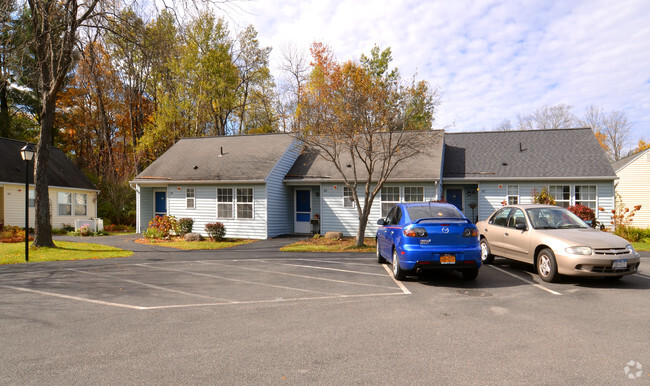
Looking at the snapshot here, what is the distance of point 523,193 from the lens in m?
20.0

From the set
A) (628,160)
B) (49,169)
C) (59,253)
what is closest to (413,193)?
(59,253)

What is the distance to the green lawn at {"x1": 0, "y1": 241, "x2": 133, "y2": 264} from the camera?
12723mm

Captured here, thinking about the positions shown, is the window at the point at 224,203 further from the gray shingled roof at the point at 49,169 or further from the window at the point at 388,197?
the gray shingled roof at the point at 49,169

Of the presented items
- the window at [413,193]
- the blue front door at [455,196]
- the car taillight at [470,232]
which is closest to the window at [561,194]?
the blue front door at [455,196]

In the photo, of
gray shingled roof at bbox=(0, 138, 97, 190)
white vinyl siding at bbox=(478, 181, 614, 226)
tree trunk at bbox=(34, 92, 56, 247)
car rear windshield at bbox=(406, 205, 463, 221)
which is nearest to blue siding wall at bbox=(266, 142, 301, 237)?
tree trunk at bbox=(34, 92, 56, 247)

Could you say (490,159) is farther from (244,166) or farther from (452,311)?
(452,311)

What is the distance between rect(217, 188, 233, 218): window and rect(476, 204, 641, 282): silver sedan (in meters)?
13.1

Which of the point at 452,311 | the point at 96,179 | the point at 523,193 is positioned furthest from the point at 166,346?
the point at 96,179

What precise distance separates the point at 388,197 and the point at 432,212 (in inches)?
427

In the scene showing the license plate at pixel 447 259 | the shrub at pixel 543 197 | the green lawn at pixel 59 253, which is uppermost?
the shrub at pixel 543 197

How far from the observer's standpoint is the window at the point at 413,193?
19.4 metres

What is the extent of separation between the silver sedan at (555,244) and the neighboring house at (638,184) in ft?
69.3

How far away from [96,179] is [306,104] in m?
22.2

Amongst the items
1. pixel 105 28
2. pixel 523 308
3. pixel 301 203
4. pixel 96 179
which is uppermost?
pixel 105 28
